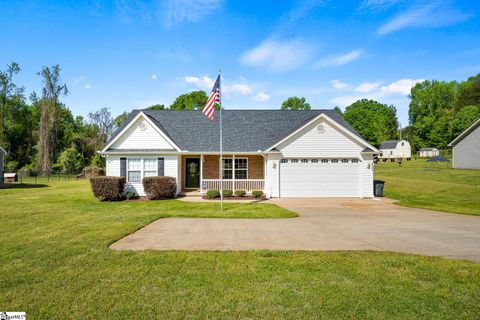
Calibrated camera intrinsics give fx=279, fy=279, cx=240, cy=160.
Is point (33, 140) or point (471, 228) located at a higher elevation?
point (33, 140)

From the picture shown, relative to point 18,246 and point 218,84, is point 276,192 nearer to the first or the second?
point 218,84

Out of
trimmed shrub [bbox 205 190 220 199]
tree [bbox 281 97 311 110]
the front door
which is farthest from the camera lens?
tree [bbox 281 97 311 110]

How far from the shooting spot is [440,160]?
48000 mm

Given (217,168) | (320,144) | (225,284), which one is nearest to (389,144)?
(320,144)

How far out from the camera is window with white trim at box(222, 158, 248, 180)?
19.9m

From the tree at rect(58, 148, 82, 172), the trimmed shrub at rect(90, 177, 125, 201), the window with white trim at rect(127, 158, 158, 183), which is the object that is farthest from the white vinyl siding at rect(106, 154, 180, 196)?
the tree at rect(58, 148, 82, 172)

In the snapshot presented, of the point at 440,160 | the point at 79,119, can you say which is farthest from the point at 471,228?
the point at 79,119

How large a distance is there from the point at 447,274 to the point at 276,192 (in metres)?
12.5

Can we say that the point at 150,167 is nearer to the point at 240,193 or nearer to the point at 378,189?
the point at 240,193

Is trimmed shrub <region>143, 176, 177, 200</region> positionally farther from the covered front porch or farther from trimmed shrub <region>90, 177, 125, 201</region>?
the covered front porch

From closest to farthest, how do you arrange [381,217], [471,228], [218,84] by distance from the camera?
1. [471,228]
2. [381,217]
3. [218,84]

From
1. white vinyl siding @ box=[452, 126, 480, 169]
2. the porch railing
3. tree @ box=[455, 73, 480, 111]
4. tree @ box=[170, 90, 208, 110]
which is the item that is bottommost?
the porch railing

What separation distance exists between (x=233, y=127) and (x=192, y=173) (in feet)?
15.5

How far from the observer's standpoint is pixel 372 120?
84.4m
